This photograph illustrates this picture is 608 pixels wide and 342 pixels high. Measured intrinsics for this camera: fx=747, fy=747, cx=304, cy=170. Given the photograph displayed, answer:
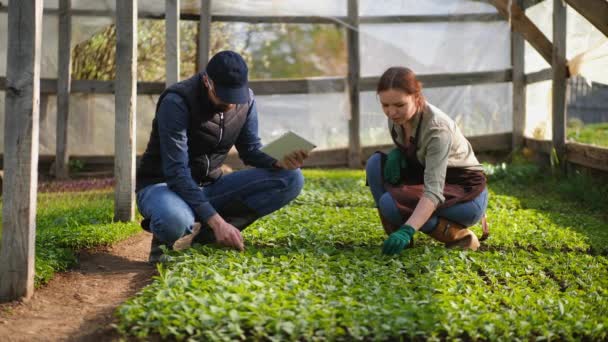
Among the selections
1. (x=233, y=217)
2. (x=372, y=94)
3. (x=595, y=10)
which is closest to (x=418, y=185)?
(x=233, y=217)

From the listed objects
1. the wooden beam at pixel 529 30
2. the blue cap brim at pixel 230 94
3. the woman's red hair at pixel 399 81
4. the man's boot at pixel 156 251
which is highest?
the wooden beam at pixel 529 30

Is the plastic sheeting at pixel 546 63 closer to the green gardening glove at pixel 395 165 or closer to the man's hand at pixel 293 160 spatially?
the green gardening glove at pixel 395 165

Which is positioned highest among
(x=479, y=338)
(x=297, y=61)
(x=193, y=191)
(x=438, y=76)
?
(x=297, y=61)

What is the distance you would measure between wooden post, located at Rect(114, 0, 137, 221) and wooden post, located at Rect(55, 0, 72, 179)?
444cm

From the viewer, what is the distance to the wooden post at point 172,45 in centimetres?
799

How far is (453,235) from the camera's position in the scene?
199 inches

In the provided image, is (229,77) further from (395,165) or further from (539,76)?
(539,76)

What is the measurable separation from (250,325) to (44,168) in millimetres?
A: 8218

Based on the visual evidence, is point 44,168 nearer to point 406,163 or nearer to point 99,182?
point 99,182

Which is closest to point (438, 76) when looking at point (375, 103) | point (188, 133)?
point (375, 103)

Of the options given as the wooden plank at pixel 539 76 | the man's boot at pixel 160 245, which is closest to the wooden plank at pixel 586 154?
the wooden plank at pixel 539 76

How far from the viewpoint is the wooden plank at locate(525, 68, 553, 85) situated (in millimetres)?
9953

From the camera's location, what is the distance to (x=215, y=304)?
3514mm

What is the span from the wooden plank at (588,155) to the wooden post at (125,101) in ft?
15.9
